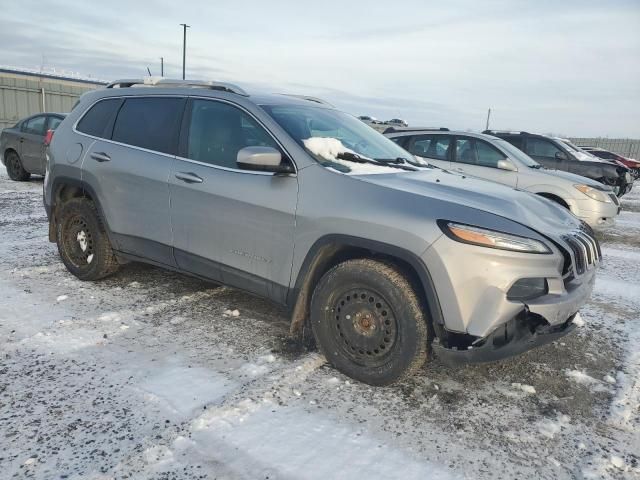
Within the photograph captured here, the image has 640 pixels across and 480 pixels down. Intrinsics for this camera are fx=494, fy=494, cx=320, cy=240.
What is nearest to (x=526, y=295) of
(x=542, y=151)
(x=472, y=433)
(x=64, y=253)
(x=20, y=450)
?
(x=472, y=433)

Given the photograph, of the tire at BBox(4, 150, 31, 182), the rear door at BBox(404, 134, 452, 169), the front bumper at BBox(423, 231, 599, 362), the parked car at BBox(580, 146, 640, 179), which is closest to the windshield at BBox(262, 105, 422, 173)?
the front bumper at BBox(423, 231, 599, 362)

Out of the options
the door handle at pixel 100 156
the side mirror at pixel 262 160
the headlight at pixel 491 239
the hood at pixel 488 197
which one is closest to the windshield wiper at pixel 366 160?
the hood at pixel 488 197

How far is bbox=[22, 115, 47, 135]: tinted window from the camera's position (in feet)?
36.1

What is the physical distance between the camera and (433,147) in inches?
335

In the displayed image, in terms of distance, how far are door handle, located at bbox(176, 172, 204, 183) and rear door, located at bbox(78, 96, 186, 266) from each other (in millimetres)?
157

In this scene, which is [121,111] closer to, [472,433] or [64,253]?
[64,253]

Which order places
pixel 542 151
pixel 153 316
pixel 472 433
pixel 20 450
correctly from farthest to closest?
1. pixel 542 151
2. pixel 153 316
3. pixel 472 433
4. pixel 20 450

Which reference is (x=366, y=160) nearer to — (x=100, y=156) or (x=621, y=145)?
(x=100, y=156)

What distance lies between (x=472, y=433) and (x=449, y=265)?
2.90ft

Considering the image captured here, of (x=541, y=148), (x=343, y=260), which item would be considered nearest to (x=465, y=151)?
(x=541, y=148)

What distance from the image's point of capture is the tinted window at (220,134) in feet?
11.4

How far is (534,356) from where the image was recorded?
3.55 m

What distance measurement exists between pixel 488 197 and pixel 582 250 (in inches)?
24.9

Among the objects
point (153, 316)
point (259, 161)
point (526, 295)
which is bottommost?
point (153, 316)
